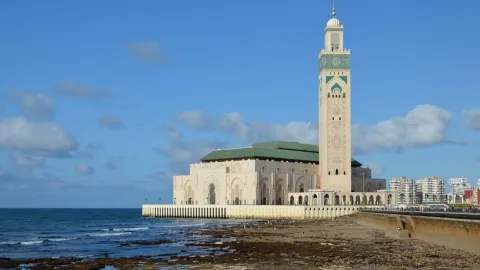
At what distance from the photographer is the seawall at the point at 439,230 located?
36438 millimetres

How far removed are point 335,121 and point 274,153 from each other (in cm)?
1770

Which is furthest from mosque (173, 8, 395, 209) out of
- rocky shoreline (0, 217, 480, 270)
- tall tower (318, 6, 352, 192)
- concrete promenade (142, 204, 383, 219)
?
rocky shoreline (0, 217, 480, 270)

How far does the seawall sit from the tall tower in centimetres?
6177

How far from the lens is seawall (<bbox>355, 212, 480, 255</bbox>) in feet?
120

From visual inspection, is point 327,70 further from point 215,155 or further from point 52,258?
point 52,258

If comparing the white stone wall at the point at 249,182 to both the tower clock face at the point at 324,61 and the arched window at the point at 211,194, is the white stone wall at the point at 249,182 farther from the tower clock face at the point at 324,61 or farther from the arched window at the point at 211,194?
the tower clock face at the point at 324,61

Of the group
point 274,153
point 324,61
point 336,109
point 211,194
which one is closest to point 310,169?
point 274,153

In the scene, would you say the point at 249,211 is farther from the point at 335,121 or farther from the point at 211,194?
the point at 335,121

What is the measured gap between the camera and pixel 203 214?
126062mm

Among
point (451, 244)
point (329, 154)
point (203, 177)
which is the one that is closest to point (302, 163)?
point (329, 154)

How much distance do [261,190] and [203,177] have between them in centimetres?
1518

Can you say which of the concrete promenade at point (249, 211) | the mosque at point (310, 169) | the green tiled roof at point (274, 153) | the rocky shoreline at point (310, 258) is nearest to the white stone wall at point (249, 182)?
the mosque at point (310, 169)

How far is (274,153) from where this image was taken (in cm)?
13838

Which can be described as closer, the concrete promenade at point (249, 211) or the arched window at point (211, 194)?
the concrete promenade at point (249, 211)
